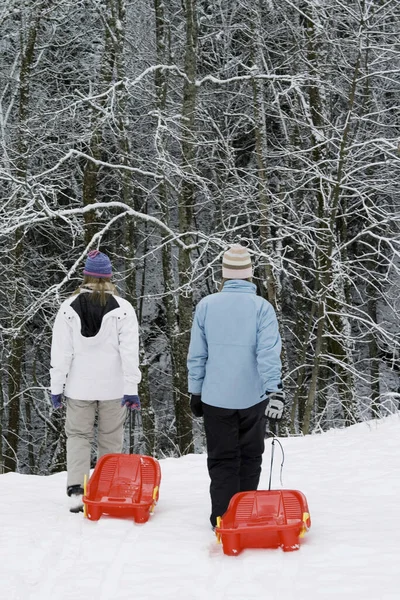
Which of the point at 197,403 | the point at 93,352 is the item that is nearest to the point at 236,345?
the point at 197,403

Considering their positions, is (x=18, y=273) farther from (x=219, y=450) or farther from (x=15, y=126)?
(x=219, y=450)

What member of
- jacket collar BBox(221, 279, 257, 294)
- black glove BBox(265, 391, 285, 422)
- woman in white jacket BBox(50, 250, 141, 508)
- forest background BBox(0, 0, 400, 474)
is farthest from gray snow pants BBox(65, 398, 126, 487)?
forest background BBox(0, 0, 400, 474)

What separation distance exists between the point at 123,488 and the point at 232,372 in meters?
1.17

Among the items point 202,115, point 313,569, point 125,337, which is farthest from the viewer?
point 202,115

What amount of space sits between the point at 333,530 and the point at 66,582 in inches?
63.3

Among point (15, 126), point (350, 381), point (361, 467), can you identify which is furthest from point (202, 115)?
point (361, 467)

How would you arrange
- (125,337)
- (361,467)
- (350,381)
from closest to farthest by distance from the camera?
(125,337) < (361,467) < (350,381)

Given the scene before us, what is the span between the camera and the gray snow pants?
5.23 m

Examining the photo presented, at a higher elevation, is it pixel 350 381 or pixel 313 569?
pixel 313 569

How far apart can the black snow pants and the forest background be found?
6547mm

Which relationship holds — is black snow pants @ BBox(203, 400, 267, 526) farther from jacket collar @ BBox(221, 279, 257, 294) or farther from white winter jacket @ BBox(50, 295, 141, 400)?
white winter jacket @ BBox(50, 295, 141, 400)

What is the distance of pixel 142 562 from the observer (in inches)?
160

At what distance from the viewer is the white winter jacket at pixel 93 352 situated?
17.0ft

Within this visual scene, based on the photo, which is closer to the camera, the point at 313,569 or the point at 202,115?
the point at 313,569
